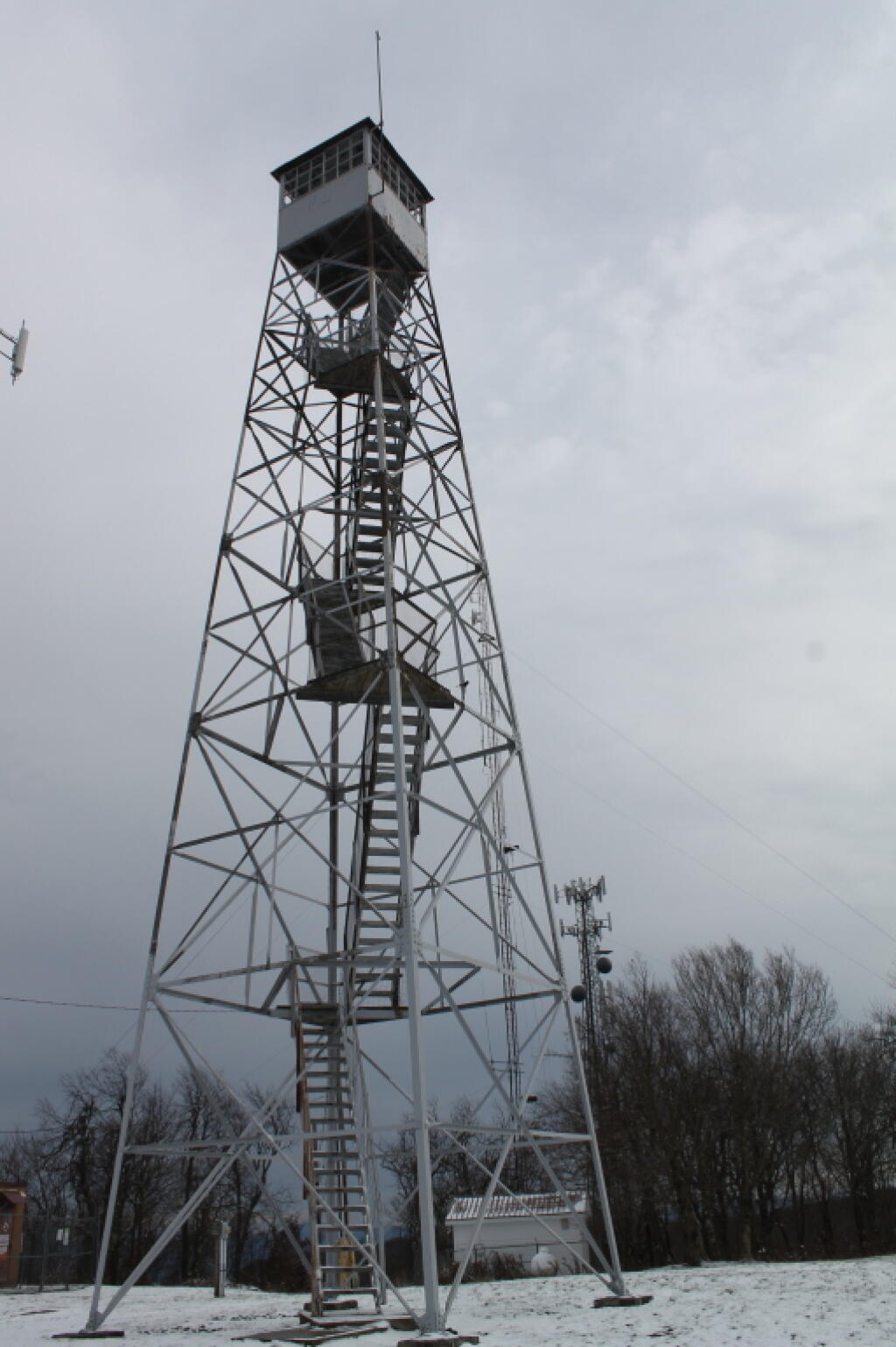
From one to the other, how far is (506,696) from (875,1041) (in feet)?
98.3

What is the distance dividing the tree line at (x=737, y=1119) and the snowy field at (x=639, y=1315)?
15603 mm

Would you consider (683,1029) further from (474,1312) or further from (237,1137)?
(237,1137)

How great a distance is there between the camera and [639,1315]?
1091 centimetres

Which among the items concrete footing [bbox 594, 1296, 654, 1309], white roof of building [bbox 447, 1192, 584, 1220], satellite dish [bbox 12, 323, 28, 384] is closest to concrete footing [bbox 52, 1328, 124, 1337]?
concrete footing [bbox 594, 1296, 654, 1309]

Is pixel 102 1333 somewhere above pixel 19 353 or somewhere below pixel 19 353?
below

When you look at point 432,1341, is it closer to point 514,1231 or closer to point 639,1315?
point 639,1315

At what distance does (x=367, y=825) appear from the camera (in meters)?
13.7

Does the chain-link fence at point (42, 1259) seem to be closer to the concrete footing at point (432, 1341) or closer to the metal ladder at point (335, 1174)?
the metal ladder at point (335, 1174)

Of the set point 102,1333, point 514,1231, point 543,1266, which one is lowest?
point 543,1266

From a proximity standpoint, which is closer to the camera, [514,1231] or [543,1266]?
[543,1266]

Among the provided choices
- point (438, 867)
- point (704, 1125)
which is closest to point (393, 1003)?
point (438, 867)

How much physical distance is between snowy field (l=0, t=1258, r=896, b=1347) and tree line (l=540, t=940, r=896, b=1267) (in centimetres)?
1560

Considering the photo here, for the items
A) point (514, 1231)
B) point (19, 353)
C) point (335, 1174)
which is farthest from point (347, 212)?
point (514, 1231)

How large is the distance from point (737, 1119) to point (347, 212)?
2947cm
